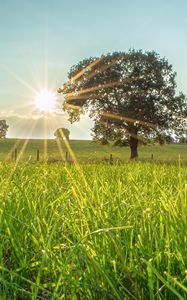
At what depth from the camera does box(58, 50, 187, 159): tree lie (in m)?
55.3

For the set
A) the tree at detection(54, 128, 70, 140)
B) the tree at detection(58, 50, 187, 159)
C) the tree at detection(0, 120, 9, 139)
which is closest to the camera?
the tree at detection(58, 50, 187, 159)

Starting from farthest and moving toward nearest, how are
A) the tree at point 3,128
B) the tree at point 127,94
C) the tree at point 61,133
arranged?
the tree at point 3,128 → the tree at point 61,133 → the tree at point 127,94

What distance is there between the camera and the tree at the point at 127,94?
55.3 meters

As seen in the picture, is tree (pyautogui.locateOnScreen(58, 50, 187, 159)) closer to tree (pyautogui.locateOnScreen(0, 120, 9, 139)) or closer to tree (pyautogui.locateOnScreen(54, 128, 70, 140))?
tree (pyautogui.locateOnScreen(54, 128, 70, 140))

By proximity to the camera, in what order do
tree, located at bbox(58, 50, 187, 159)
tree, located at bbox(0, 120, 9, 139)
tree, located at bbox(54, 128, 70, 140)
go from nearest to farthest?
1. tree, located at bbox(58, 50, 187, 159)
2. tree, located at bbox(54, 128, 70, 140)
3. tree, located at bbox(0, 120, 9, 139)

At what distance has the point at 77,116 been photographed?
59.0 meters

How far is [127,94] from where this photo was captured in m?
55.6

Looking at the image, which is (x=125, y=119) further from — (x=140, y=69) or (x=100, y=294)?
(x=100, y=294)

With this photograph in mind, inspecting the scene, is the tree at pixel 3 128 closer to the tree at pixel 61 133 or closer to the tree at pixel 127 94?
the tree at pixel 61 133

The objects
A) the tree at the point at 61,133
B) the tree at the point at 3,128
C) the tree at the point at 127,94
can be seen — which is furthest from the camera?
the tree at the point at 3,128

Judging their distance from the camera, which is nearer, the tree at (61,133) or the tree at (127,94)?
the tree at (127,94)

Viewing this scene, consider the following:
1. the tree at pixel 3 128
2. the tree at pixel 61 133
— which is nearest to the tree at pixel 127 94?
the tree at pixel 61 133

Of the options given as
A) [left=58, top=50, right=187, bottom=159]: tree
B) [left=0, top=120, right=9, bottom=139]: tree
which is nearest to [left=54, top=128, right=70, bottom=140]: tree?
[left=0, top=120, right=9, bottom=139]: tree

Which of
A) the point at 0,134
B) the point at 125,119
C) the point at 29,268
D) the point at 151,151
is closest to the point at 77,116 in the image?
the point at 125,119
